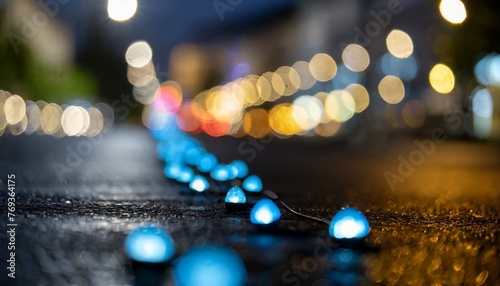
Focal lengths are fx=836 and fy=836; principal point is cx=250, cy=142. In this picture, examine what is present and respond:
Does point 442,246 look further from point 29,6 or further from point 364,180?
point 29,6

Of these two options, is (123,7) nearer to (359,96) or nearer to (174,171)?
(174,171)

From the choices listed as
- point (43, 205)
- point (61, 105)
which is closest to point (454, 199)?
point (43, 205)

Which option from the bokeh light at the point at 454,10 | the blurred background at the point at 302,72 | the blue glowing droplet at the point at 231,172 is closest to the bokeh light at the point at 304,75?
the blurred background at the point at 302,72

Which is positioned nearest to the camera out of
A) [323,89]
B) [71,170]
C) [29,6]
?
[71,170]

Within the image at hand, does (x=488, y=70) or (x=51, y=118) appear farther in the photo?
(x=51, y=118)

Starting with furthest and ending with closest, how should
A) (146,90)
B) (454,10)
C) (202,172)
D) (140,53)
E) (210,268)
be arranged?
1. (146,90)
2. (140,53)
3. (454,10)
4. (202,172)
5. (210,268)

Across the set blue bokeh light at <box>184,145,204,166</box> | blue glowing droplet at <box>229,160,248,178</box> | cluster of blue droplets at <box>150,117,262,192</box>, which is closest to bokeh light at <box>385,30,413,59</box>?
cluster of blue droplets at <box>150,117,262,192</box>

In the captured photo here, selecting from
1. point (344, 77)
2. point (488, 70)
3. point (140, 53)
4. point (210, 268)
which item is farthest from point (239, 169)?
point (344, 77)

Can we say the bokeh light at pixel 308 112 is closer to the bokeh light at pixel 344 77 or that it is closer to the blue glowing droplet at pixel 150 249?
the bokeh light at pixel 344 77
